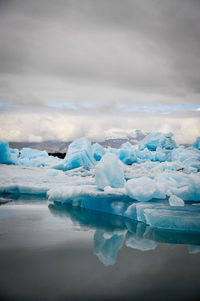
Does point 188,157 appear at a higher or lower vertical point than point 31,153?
lower

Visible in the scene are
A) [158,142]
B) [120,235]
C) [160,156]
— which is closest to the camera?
[120,235]

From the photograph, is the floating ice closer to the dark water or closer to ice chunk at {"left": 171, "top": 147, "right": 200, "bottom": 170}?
the dark water

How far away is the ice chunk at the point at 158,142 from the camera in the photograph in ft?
84.3

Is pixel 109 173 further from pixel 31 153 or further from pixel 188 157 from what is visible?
pixel 31 153

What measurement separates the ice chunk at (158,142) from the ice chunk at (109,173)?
1962 cm

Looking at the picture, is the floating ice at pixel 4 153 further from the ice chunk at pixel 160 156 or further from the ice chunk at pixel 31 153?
the ice chunk at pixel 160 156

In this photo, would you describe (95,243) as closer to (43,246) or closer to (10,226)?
(43,246)

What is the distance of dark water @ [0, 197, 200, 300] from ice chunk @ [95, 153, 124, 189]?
1.59 m

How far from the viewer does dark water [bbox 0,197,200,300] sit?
233 centimetres

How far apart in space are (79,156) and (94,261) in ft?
40.9

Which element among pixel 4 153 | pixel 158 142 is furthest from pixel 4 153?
pixel 158 142

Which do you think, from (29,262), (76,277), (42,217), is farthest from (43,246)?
(42,217)

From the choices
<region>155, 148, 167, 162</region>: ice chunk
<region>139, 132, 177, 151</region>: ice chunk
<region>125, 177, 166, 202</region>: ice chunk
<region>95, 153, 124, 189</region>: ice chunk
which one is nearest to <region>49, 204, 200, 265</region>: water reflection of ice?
<region>125, 177, 166, 202</region>: ice chunk

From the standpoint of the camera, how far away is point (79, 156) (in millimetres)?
15398
